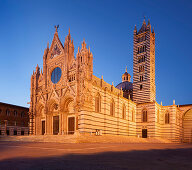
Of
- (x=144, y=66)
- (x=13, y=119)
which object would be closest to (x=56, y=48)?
(x=13, y=119)

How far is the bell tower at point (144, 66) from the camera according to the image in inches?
1673

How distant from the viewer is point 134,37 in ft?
156

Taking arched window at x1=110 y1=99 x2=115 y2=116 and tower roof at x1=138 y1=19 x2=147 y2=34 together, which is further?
tower roof at x1=138 y1=19 x2=147 y2=34

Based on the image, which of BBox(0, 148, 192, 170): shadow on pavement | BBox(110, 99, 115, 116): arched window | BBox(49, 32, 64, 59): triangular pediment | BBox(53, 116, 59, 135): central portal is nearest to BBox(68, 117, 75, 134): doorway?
BBox(53, 116, 59, 135): central portal

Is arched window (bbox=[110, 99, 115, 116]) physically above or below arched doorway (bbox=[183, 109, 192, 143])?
above

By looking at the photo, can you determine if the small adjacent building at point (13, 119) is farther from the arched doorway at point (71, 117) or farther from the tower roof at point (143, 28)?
the tower roof at point (143, 28)

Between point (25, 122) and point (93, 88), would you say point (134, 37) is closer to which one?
point (93, 88)

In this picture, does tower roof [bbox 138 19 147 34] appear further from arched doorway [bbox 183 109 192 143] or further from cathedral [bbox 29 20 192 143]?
arched doorway [bbox 183 109 192 143]

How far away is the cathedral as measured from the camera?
27.8 metres

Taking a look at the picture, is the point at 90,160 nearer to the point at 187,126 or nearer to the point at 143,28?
the point at 143,28

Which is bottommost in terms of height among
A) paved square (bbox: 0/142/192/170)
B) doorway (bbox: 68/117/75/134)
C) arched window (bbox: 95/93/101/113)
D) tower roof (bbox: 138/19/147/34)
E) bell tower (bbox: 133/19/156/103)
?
doorway (bbox: 68/117/75/134)

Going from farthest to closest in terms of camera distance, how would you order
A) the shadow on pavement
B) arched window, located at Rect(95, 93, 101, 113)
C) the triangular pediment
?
the triangular pediment, arched window, located at Rect(95, 93, 101, 113), the shadow on pavement

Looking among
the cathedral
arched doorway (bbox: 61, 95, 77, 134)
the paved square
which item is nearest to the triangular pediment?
the cathedral

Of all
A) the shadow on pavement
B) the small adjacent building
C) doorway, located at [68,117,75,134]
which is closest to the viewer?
the shadow on pavement
